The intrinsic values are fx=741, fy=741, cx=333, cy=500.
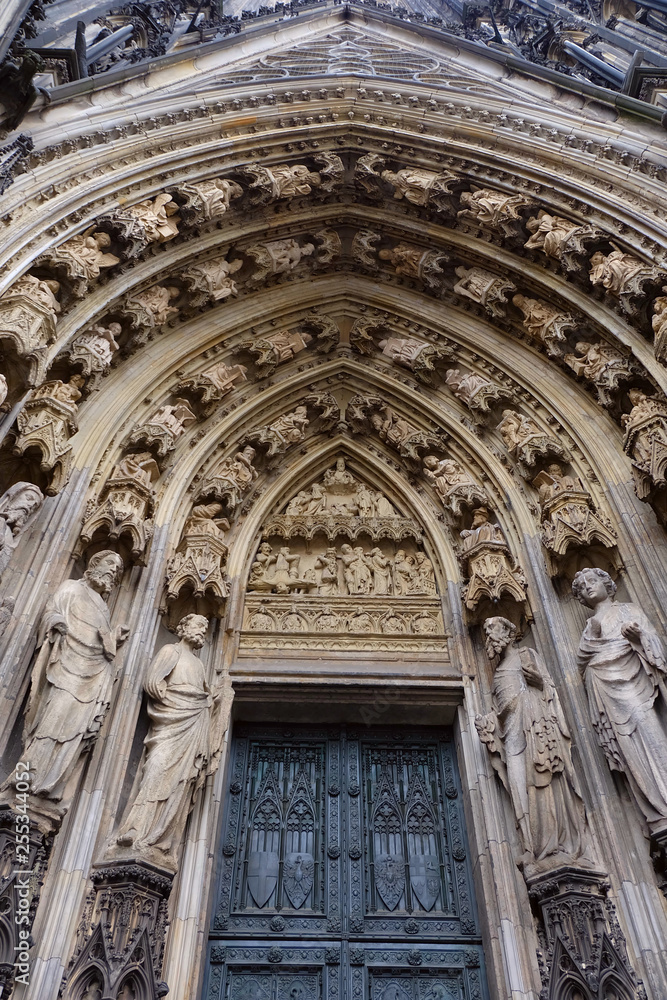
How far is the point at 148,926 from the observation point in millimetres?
4039

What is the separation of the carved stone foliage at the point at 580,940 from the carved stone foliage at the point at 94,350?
474 cm

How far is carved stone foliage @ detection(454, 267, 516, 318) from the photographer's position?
709cm

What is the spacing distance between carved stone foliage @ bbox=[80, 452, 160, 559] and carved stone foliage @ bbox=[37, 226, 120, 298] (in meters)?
1.42

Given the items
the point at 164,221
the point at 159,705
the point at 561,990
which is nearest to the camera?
the point at 561,990

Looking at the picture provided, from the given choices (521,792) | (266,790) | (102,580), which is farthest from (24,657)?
(521,792)

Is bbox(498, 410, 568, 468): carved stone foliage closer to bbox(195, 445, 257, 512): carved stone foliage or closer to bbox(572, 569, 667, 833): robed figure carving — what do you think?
bbox(572, 569, 667, 833): robed figure carving

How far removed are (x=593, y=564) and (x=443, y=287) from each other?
3.42 metres

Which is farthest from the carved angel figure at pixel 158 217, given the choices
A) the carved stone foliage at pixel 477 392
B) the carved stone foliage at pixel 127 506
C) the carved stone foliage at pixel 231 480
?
the carved stone foliage at pixel 477 392

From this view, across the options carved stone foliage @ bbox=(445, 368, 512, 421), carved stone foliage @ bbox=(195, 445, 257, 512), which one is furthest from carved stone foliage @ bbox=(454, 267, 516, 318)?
carved stone foliage @ bbox=(195, 445, 257, 512)

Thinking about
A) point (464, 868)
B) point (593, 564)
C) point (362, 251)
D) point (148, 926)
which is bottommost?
point (148, 926)

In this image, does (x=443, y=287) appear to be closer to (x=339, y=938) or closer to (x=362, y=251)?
(x=362, y=251)

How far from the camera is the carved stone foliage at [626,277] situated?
571 centimetres

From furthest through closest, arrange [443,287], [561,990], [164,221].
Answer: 1. [443,287]
2. [164,221]
3. [561,990]

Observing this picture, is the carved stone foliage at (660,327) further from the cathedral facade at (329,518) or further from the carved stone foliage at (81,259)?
the carved stone foliage at (81,259)
